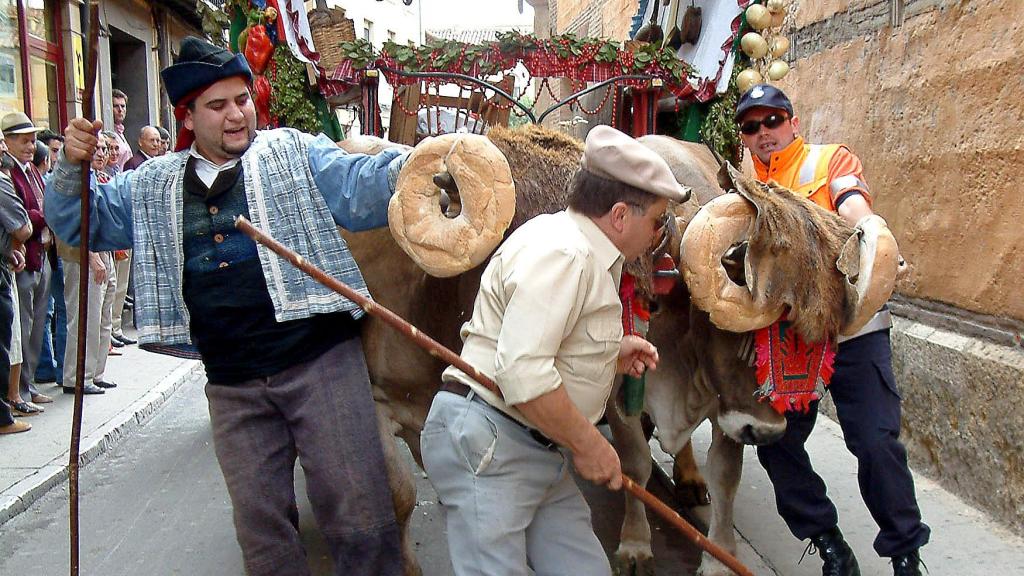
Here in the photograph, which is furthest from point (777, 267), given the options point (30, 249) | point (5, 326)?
point (30, 249)

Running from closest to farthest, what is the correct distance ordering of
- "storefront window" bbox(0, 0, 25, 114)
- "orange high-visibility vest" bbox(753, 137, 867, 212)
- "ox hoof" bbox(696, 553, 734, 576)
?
"orange high-visibility vest" bbox(753, 137, 867, 212), "ox hoof" bbox(696, 553, 734, 576), "storefront window" bbox(0, 0, 25, 114)

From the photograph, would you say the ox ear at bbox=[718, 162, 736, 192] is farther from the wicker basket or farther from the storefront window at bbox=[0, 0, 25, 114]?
the storefront window at bbox=[0, 0, 25, 114]

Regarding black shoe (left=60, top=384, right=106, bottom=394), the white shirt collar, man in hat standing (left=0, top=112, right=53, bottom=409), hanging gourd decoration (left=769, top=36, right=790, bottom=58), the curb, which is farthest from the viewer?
black shoe (left=60, top=384, right=106, bottom=394)

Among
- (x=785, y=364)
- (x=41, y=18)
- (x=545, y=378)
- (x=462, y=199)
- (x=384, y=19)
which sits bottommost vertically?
(x=785, y=364)

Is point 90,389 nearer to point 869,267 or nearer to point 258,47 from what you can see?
point 258,47

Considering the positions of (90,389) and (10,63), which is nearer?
(90,389)

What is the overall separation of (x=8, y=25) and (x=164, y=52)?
664cm

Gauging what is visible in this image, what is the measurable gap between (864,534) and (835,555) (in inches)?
35.1

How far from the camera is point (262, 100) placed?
545cm

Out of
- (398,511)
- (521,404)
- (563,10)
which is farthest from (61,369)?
(563,10)

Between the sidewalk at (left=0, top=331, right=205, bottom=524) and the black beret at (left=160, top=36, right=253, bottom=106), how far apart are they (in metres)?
3.26

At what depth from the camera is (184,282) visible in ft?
9.84

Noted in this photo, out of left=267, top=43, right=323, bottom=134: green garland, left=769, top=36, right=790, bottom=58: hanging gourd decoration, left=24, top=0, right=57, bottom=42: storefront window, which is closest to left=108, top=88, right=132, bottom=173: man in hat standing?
left=24, top=0, right=57, bottom=42: storefront window

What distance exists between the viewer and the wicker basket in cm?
589
